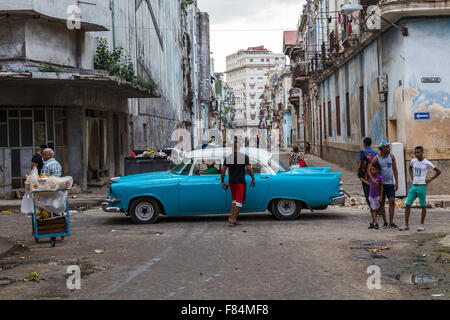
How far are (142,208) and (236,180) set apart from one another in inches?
83.9

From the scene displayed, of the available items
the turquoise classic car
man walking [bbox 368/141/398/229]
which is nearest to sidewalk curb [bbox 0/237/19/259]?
the turquoise classic car

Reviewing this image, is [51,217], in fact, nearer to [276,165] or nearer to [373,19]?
[276,165]

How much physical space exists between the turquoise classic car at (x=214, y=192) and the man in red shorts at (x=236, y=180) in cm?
34

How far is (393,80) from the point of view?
59.6 feet

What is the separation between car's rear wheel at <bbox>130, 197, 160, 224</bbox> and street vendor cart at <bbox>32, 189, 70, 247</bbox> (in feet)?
7.66

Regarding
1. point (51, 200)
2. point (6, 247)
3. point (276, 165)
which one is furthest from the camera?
point (276, 165)

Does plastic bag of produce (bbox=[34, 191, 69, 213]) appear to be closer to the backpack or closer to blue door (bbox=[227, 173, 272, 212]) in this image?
blue door (bbox=[227, 173, 272, 212])

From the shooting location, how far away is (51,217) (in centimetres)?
1000

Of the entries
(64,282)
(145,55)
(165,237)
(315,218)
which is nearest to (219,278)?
(64,282)

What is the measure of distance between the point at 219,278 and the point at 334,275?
4.54ft

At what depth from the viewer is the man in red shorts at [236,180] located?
1157cm

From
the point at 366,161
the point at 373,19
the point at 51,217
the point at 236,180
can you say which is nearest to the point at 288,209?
the point at 236,180
